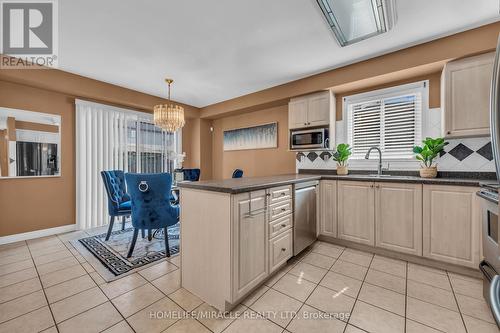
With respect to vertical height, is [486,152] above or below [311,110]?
below

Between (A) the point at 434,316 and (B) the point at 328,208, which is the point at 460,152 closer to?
(B) the point at 328,208

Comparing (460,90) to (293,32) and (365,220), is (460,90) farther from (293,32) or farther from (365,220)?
(293,32)

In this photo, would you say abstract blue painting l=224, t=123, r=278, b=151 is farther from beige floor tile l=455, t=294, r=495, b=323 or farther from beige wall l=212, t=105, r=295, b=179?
beige floor tile l=455, t=294, r=495, b=323

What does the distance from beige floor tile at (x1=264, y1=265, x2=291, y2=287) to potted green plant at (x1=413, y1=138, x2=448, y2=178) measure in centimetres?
202

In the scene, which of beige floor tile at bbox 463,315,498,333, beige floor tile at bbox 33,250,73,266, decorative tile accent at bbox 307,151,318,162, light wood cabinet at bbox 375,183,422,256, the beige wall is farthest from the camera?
the beige wall

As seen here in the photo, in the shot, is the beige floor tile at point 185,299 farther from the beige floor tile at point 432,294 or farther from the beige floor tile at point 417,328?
the beige floor tile at point 432,294

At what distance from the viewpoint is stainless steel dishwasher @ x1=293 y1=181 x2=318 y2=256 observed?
2.35 m

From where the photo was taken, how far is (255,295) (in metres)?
1.80

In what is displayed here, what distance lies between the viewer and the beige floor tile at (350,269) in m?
2.09

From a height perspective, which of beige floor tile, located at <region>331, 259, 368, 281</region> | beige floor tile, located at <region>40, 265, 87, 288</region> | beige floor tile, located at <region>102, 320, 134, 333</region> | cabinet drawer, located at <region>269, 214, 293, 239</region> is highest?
cabinet drawer, located at <region>269, 214, 293, 239</region>

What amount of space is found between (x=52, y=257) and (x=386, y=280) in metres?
3.72

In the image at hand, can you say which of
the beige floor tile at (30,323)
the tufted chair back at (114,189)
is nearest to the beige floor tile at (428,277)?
the beige floor tile at (30,323)

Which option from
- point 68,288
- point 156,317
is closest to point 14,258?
point 68,288

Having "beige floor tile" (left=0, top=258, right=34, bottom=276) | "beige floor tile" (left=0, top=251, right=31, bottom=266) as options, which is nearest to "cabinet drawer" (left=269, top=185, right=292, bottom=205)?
"beige floor tile" (left=0, top=258, right=34, bottom=276)
